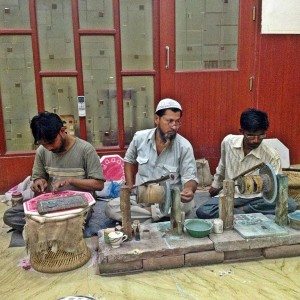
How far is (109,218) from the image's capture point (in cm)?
424

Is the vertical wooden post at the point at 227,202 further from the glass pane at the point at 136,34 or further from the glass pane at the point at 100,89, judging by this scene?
the glass pane at the point at 136,34

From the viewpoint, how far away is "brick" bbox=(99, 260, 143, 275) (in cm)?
320

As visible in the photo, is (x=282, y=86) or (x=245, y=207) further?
(x=282, y=86)

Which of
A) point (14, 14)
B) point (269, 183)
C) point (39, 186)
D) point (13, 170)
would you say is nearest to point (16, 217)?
point (39, 186)

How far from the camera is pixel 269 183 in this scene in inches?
134

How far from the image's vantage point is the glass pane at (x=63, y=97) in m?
5.23

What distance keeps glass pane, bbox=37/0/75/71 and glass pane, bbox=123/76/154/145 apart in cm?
88

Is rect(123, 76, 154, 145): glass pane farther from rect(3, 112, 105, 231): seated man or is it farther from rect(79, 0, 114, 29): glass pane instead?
rect(3, 112, 105, 231): seated man

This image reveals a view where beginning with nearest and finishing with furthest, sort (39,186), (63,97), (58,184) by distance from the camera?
(58,184) → (39,186) → (63,97)

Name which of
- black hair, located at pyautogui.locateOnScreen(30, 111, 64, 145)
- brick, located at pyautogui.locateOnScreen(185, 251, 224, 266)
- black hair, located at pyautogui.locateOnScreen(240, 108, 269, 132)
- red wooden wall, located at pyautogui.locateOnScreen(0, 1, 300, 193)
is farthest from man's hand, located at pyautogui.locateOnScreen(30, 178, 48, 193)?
black hair, located at pyautogui.locateOnScreen(240, 108, 269, 132)

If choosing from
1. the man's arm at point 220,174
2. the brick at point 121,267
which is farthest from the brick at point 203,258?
the man's arm at point 220,174

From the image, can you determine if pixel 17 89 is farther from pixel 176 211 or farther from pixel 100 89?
pixel 176 211

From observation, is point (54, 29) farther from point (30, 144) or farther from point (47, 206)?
point (47, 206)

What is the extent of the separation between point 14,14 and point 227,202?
3.75 m
